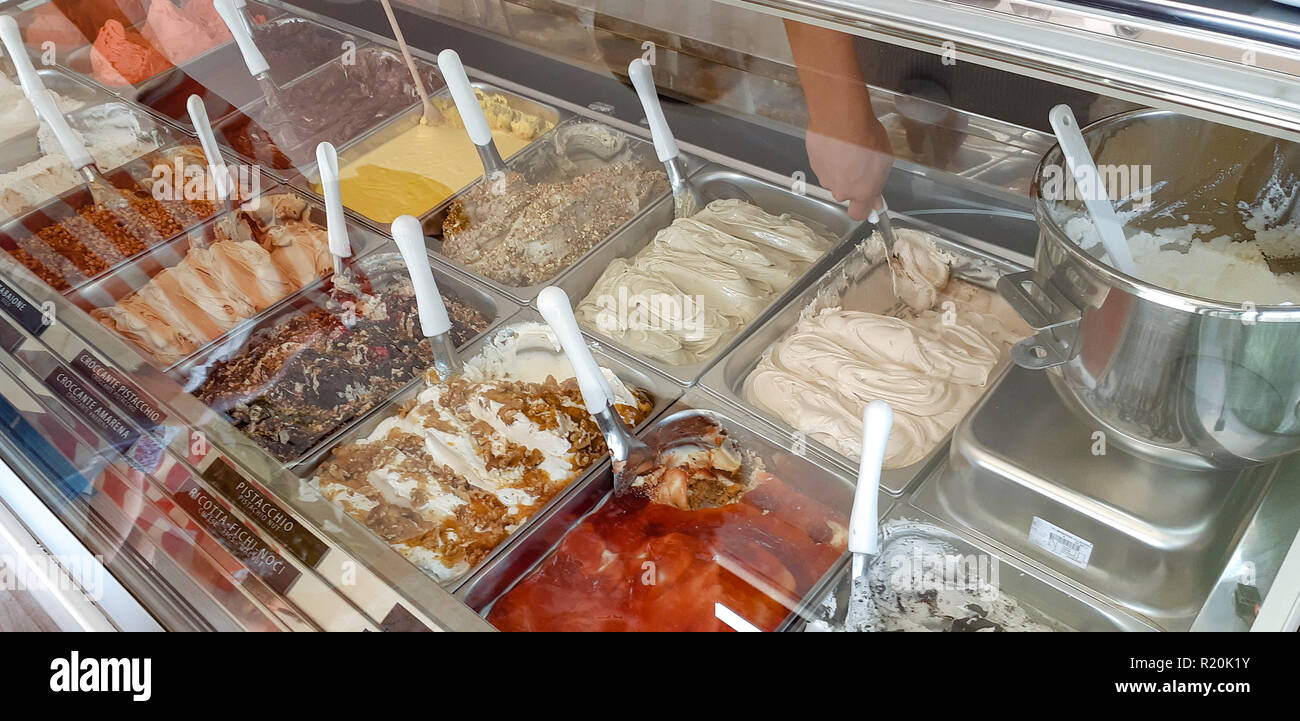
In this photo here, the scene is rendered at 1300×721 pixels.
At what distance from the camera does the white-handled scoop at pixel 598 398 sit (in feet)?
4.29

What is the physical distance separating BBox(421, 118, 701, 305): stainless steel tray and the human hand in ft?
1.12

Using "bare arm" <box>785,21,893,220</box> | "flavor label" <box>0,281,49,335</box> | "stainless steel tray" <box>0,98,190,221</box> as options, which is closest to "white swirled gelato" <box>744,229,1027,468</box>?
"bare arm" <box>785,21,893,220</box>

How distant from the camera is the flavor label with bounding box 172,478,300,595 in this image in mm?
1137

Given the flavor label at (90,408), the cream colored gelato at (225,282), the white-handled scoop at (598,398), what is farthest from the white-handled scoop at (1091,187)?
the cream colored gelato at (225,282)

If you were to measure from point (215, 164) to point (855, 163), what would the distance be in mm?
1606

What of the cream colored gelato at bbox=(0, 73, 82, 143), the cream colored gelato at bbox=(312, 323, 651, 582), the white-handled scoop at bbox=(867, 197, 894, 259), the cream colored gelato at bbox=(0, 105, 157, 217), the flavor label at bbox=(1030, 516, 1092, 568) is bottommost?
the cream colored gelato at bbox=(312, 323, 651, 582)

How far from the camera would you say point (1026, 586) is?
1.07m

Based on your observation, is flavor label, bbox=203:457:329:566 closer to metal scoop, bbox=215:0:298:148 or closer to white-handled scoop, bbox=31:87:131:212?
white-handled scoop, bbox=31:87:131:212

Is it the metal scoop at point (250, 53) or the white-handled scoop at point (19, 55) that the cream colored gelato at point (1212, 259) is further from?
the white-handled scoop at point (19, 55)

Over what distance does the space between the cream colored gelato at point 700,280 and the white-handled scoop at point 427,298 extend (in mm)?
266

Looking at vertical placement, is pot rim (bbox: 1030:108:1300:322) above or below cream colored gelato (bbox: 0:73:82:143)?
above

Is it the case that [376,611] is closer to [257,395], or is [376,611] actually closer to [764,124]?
[257,395]
